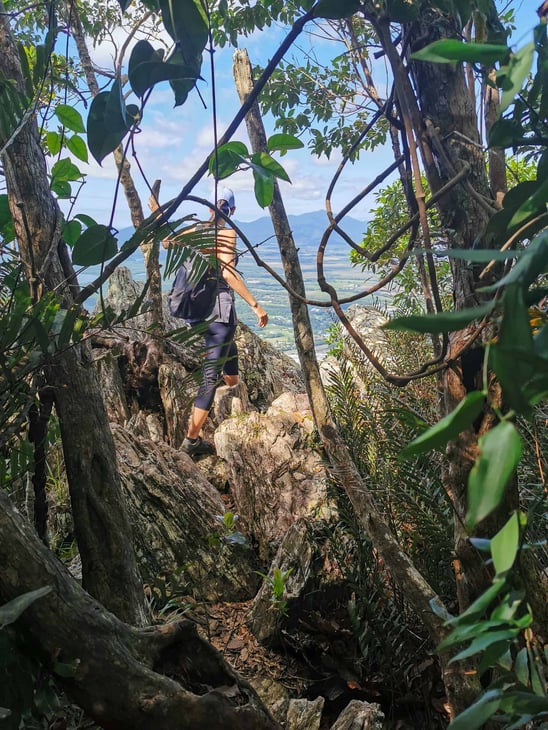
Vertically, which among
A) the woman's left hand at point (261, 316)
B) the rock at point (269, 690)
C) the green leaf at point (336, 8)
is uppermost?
the green leaf at point (336, 8)

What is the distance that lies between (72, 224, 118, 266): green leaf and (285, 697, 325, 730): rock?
1143 mm

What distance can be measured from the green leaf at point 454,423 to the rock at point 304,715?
1.33 meters

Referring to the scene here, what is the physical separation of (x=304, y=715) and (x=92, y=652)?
81cm

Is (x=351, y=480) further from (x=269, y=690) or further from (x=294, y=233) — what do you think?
(x=294, y=233)

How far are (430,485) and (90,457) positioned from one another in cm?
104

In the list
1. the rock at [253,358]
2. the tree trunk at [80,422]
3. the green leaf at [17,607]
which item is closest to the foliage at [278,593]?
the tree trunk at [80,422]

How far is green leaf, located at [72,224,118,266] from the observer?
0.83 m

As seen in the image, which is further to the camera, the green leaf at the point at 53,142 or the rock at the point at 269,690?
the rock at the point at 269,690

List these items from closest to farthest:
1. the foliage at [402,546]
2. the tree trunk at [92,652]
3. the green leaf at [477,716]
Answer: the green leaf at [477,716] → the tree trunk at [92,652] → the foliage at [402,546]

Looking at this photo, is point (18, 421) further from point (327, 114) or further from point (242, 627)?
point (327, 114)

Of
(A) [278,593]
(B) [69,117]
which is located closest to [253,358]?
(A) [278,593]

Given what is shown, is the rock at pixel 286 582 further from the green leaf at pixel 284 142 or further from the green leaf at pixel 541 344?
the green leaf at pixel 541 344

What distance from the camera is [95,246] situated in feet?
2.74

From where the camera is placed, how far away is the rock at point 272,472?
Answer: 100 inches
